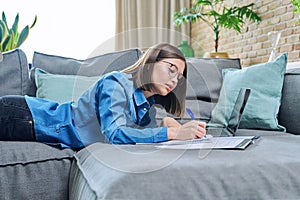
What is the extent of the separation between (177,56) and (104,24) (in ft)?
9.93

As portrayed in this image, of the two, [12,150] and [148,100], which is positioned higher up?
[148,100]

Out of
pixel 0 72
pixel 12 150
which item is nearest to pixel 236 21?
pixel 0 72

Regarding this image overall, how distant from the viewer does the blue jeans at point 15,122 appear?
→ 1.55m

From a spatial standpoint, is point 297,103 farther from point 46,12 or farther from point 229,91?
point 46,12

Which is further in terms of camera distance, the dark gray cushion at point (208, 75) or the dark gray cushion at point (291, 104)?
the dark gray cushion at point (208, 75)

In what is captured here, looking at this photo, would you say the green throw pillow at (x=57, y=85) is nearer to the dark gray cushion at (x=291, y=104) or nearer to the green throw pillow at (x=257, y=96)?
the green throw pillow at (x=257, y=96)

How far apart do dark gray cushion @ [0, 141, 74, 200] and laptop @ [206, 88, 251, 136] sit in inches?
25.6

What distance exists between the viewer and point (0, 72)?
1.97m

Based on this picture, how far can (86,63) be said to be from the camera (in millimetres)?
2166

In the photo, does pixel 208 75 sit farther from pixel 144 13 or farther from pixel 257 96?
pixel 144 13

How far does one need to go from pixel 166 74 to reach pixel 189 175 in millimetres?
450

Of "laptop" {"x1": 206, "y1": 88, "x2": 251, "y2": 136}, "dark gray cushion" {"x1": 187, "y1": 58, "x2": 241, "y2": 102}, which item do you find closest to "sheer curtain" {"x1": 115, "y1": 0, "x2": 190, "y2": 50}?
"dark gray cushion" {"x1": 187, "y1": 58, "x2": 241, "y2": 102}

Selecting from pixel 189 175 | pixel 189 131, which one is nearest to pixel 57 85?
pixel 189 131

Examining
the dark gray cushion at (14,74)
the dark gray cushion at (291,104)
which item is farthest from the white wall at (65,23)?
the dark gray cushion at (291,104)
